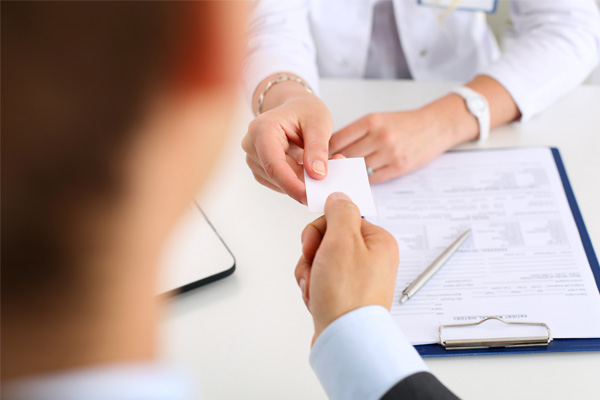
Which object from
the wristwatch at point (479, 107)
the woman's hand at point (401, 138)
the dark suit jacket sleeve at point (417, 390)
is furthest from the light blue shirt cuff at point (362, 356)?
the wristwatch at point (479, 107)

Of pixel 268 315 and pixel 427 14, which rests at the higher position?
pixel 427 14

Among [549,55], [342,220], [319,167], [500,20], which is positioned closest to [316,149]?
[319,167]

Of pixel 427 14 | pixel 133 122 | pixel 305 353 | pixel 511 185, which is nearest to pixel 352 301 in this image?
pixel 305 353

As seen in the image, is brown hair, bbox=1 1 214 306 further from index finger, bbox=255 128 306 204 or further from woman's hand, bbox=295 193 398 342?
index finger, bbox=255 128 306 204

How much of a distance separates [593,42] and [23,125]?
108 centimetres

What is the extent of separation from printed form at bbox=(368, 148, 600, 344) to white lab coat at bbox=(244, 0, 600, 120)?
0.18 metres

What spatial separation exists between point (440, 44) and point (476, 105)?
318 millimetres

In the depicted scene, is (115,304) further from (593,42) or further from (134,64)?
(593,42)

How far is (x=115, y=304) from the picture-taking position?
9.1 inches

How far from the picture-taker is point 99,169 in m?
0.19

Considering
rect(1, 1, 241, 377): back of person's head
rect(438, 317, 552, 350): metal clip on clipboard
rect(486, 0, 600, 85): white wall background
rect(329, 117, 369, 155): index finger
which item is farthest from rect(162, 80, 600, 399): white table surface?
rect(486, 0, 600, 85): white wall background

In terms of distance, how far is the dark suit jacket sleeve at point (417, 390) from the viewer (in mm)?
410

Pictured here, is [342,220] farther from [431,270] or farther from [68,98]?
[68,98]

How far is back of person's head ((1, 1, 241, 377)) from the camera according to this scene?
17 centimetres
